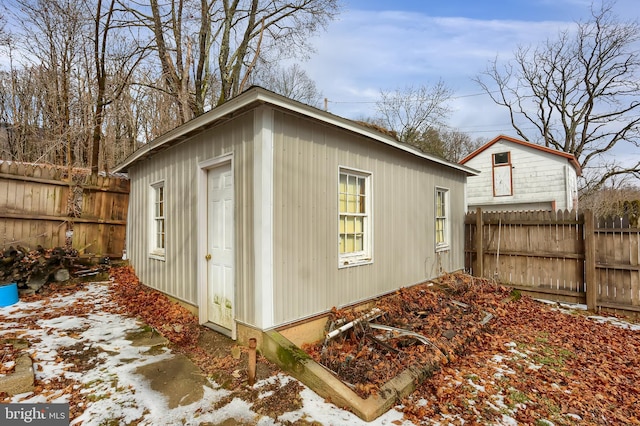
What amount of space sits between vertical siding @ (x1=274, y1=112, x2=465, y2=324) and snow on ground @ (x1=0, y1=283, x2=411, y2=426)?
1.15m

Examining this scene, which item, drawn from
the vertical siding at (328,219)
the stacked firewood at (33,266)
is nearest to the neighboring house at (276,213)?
the vertical siding at (328,219)

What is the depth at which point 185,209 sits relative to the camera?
507 centimetres

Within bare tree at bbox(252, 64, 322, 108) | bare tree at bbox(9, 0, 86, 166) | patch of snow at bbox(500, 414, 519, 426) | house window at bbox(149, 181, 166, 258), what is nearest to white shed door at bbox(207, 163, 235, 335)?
house window at bbox(149, 181, 166, 258)

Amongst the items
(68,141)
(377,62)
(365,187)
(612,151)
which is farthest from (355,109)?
(365,187)

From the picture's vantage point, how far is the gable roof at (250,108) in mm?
3447

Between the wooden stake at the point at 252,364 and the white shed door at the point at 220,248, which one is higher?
the white shed door at the point at 220,248

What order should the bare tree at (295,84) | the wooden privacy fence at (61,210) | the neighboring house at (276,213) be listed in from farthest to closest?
the bare tree at (295,84) < the wooden privacy fence at (61,210) < the neighboring house at (276,213)

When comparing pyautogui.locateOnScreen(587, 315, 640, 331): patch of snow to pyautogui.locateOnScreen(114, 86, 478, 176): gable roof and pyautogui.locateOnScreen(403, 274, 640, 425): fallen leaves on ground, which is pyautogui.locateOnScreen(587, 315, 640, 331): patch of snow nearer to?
pyautogui.locateOnScreen(403, 274, 640, 425): fallen leaves on ground

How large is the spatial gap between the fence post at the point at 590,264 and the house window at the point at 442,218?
8.61 feet

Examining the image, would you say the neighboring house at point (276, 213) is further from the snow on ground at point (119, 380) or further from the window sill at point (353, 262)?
the snow on ground at point (119, 380)

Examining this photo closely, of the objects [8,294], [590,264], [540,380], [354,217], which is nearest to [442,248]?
[590,264]

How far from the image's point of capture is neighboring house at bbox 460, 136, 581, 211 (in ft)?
45.0

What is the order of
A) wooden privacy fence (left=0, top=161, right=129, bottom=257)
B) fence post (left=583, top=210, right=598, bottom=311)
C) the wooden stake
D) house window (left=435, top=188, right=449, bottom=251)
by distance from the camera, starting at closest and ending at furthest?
the wooden stake < fence post (left=583, top=210, right=598, bottom=311) < wooden privacy fence (left=0, top=161, right=129, bottom=257) < house window (left=435, top=188, right=449, bottom=251)

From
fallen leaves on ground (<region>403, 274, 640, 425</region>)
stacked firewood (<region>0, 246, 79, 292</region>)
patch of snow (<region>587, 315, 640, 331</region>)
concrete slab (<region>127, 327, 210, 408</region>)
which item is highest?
stacked firewood (<region>0, 246, 79, 292</region>)
